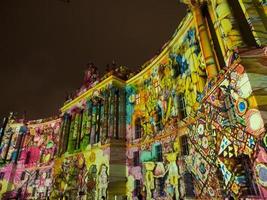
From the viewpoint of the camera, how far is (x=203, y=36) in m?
13.4

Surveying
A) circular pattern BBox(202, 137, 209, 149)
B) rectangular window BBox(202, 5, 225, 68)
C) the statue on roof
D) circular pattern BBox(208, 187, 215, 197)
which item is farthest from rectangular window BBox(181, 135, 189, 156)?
the statue on roof

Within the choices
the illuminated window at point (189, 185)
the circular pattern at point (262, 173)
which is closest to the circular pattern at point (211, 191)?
the illuminated window at point (189, 185)

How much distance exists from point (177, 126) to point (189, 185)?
15.9 ft

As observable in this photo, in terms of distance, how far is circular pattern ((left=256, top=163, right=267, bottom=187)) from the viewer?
23.7ft

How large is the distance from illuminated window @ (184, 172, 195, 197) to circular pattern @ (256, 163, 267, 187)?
7968 mm

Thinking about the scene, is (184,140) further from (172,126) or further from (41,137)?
(41,137)

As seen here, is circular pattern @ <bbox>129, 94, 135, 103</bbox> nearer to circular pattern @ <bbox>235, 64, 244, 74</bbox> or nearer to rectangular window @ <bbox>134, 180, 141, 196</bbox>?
rectangular window @ <bbox>134, 180, 141, 196</bbox>

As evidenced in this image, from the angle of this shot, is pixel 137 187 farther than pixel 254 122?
Yes

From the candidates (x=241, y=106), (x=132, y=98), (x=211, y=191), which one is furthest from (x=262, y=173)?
(x=132, y=98)

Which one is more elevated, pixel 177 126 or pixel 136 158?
pixel 177 126

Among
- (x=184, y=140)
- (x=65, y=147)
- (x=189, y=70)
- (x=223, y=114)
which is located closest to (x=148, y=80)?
(x=189, y=70)

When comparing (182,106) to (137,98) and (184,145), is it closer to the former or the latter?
(184,145)

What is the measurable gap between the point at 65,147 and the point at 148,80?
16.9 meters

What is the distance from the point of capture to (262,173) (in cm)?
734
